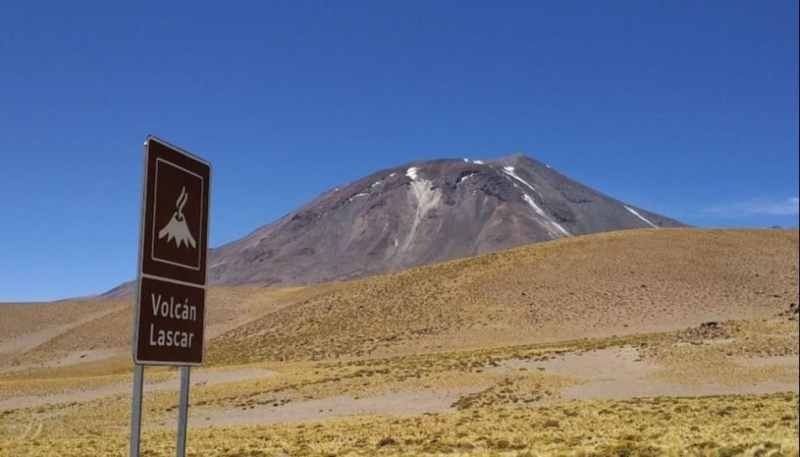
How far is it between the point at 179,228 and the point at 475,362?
37.0m

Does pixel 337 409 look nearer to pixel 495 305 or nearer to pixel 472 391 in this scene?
pixel 472 391

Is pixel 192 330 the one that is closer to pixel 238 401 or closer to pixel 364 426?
pixel 364 426

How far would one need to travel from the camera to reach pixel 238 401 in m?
32.7

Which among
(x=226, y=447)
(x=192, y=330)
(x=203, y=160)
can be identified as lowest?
(x=226, y=447)

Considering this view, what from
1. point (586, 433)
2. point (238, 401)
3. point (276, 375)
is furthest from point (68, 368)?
point (586, 433)

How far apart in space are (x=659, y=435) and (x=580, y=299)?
49724 millimetres

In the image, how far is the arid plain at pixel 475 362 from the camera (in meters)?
18.1

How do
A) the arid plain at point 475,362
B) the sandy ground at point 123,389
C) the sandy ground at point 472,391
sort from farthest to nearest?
the sandy ground at point 123,389, the sandy ground at point 472,391, the arid plain at point 475,362

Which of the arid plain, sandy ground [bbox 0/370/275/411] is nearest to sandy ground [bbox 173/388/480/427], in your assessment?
the arid plain

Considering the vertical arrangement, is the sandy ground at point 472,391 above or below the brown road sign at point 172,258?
below

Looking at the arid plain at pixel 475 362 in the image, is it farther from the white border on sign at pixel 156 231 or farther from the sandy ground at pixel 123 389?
the white border on sign at pixel 156 231

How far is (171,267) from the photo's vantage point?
499 cm

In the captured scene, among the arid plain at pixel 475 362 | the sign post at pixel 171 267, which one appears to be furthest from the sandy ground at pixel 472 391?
the sign post at pixel 171 267

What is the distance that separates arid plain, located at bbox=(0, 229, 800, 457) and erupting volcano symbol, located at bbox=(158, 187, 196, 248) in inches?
395
